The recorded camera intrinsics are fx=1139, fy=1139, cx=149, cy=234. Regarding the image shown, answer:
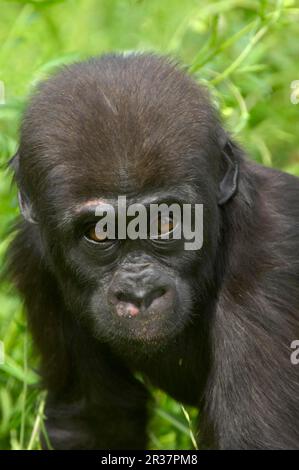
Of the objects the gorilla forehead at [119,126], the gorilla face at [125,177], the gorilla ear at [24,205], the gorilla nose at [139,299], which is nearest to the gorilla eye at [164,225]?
the gorilla face at [125,177]

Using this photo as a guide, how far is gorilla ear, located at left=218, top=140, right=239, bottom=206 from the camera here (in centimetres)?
647

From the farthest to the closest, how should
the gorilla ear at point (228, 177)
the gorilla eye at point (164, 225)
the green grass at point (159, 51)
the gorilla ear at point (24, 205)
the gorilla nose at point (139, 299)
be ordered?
1. the green grass at point (159, 51)
2. the gorilla ear at point (24, 205)
3. the gorilla ear at point (228, 177)
4. the gorilla eye at point (164, 225)
5. the gorilla nose at point (139, 299)

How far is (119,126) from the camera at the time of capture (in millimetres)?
6098

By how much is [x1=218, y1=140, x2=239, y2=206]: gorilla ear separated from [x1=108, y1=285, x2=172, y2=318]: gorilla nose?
70cm

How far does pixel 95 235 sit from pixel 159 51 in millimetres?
1569

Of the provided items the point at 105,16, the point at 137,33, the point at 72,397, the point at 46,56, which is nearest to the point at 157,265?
the point at 72,397

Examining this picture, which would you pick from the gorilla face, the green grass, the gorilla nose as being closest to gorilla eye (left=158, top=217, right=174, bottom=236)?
the gorilla face

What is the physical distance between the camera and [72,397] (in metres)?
7.89

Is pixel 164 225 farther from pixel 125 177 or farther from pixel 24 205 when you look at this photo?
pixel 24 205

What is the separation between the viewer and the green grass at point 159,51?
26.3 feet

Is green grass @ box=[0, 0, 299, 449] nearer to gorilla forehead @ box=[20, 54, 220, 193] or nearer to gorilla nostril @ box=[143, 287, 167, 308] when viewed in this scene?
gorilla forehead @ box=[20, 54, 220, 193]

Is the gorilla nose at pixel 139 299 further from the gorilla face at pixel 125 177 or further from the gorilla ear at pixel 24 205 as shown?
the gorilla ear at pixel 24 205

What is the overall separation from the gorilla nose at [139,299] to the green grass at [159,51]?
3.30ft
